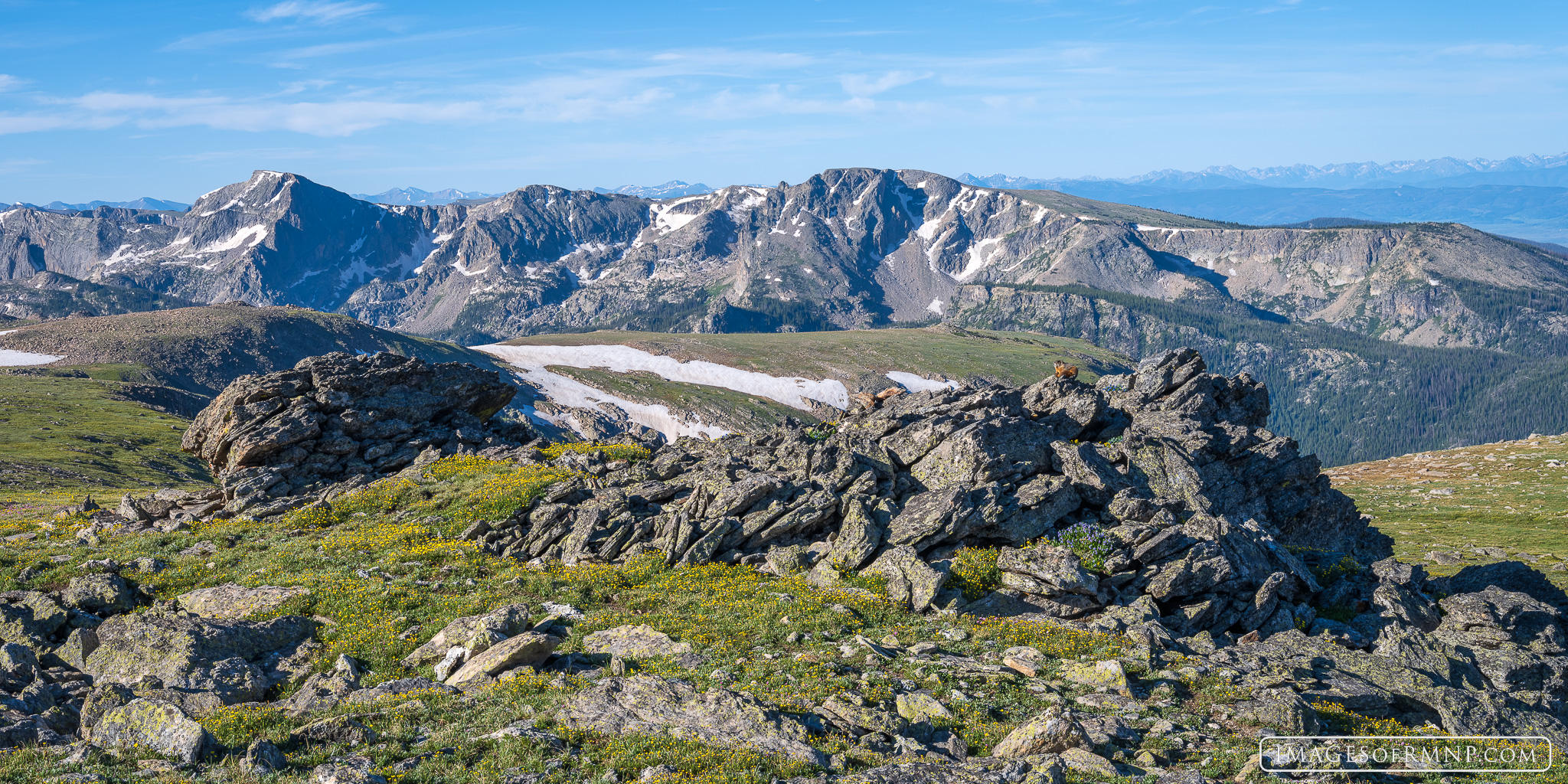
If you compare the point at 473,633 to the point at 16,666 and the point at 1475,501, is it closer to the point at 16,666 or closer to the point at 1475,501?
the point at 16,666

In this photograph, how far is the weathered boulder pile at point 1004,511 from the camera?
28672 mm

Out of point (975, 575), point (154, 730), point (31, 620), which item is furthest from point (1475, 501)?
point (31, 620)

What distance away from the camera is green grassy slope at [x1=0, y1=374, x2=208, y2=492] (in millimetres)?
86938

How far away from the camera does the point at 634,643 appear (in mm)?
23125

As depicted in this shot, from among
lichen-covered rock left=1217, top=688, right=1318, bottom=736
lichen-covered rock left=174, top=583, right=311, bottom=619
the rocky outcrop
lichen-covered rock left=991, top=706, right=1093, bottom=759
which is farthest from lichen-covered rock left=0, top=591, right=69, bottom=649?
lichen-covered rock left=1217, top=688, right=1318, bottom=736

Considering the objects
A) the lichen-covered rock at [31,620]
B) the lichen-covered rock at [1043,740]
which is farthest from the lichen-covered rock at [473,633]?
the lichen-covered rock at [1043,740]

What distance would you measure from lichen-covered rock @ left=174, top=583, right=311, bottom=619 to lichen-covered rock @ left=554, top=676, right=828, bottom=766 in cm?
1400

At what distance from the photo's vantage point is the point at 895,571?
28.5 m

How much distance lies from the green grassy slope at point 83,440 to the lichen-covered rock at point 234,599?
2645 inches

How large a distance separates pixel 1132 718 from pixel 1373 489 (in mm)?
104624

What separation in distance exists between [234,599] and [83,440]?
116m

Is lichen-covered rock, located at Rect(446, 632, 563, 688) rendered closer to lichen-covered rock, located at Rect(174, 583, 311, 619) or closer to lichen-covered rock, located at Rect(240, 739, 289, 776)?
lichen-covered rock, located at Rect(240, 739, 289, 776)

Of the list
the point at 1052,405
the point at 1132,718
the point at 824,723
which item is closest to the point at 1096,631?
the point at 1132,718

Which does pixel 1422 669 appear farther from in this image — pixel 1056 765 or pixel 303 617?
pixel 303 617
